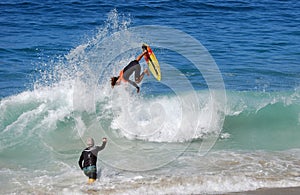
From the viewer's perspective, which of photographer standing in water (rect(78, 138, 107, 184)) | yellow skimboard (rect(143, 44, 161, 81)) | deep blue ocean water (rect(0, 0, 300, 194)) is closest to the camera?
photographer standing in water (rect(78, 138, 107, 184))

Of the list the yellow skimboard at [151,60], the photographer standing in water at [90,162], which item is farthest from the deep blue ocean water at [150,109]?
the yellow skimboard at [151,60]

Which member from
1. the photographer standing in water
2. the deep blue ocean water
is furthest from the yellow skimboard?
the photographer standing in water

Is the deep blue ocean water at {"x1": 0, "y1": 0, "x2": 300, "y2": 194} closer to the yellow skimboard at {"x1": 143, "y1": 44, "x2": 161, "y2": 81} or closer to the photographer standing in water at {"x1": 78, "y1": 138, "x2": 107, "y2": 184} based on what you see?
the photographer standing in water at {"x1": 78, "y1": 138, "x2": 107, "y2": 184}

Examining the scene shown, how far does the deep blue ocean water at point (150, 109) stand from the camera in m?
11.9

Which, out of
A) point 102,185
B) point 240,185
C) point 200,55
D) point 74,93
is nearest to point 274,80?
point 200,55

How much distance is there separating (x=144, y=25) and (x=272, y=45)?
6.63 metres

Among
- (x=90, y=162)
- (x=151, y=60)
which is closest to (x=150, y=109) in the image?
(x=151, y=60)

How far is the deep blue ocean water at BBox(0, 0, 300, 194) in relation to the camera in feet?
38.9

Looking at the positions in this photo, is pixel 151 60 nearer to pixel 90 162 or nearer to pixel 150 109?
pixel 90 162

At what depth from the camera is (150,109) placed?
1683 cm

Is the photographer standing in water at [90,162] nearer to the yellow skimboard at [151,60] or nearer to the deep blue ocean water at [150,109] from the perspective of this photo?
the deep blue ocean water at [150,109]

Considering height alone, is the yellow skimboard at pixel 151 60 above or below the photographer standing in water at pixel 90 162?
above

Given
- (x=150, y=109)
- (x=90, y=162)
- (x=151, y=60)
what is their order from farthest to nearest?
(x=150, y=109), (x=151, y=60), (x=90, y=162)

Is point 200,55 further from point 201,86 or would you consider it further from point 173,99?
point 173,99
